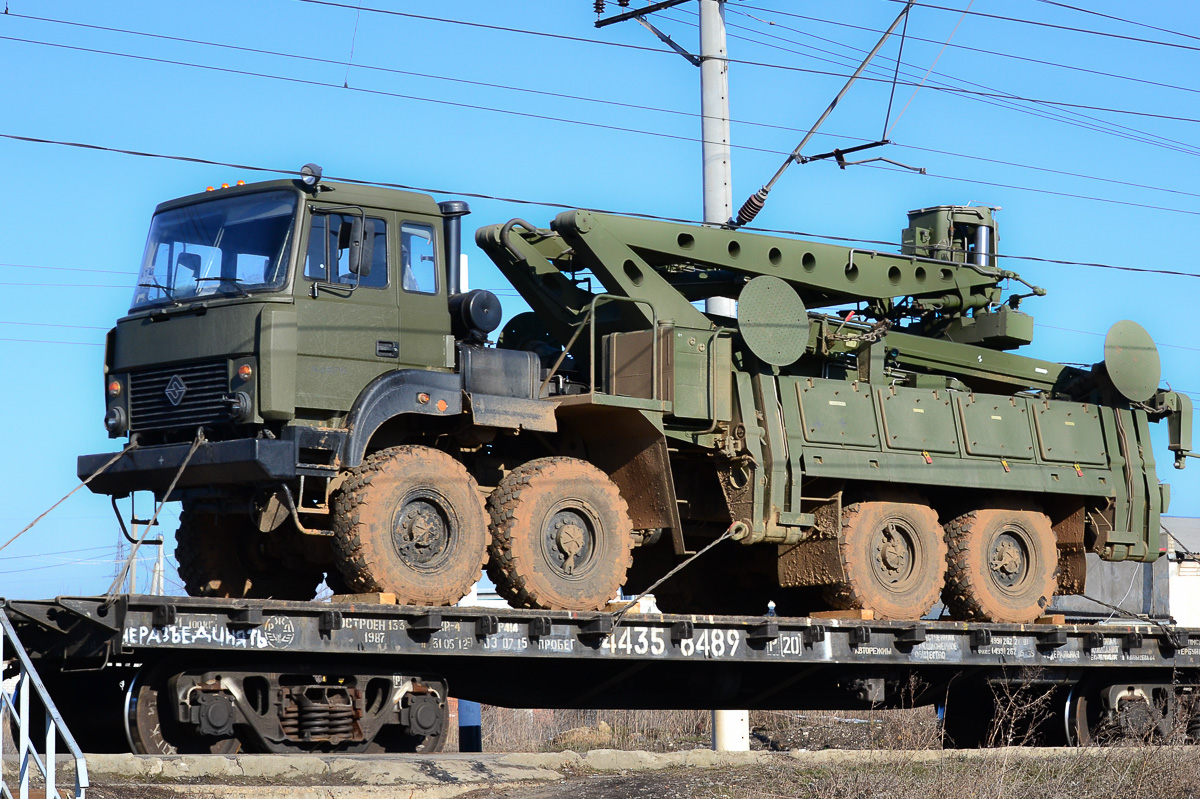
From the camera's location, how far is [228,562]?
46.0 ft

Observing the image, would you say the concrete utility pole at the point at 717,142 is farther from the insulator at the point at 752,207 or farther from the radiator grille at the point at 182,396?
the radiator grille at the point at 182,396

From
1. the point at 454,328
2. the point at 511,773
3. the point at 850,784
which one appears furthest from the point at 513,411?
the point at 850,784

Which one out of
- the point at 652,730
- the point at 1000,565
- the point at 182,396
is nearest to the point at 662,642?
the point at 182,396

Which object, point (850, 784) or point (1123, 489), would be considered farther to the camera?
point (1123, 489)

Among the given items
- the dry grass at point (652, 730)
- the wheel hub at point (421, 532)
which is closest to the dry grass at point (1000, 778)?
the wheel hub at point (421, 532)

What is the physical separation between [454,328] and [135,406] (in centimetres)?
267

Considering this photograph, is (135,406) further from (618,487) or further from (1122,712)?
(1122,712)

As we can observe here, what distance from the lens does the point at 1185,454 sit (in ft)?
58.6

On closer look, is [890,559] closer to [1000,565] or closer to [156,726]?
[1000,565]

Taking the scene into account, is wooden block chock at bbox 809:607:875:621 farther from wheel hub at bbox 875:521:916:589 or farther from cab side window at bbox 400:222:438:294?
cab side window at bbox 400:222:438:294

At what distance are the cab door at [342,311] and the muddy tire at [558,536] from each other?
1.51 metres

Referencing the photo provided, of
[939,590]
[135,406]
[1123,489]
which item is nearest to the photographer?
[135,406]

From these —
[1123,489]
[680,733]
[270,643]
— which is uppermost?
[1123,489]

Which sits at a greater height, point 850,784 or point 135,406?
point 135,406
